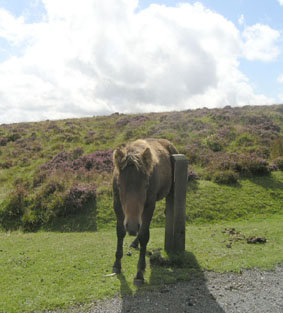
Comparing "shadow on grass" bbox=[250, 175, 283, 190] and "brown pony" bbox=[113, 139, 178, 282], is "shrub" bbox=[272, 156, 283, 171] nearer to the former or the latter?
"shadow on grass" bbox=[250, 175, 283, 190]

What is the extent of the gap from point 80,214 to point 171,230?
563cm

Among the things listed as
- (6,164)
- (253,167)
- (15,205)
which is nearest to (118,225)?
(15,205)

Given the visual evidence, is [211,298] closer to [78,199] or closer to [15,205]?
[78,199]

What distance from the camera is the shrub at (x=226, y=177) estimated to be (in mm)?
13781

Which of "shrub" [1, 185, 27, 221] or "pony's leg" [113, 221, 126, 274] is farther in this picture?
"shrub" [1, 185, 27, 221]

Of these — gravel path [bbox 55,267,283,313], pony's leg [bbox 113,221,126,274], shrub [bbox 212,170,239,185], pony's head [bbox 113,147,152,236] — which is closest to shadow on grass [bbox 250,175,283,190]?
shrub [bbox 212,170,239,185]

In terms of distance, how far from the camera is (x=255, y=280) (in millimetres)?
5543

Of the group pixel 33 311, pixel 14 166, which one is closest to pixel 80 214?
pixel 33 311

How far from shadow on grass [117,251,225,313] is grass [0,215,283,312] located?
30mm

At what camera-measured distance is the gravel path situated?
14.7 feet

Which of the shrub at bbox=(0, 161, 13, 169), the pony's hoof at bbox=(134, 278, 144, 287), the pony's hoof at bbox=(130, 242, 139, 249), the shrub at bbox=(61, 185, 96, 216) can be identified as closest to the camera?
the pony's hoof at bbox=(134, 278, 144, 287)

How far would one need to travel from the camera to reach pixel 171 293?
16.3ft

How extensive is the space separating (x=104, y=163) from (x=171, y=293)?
1291 cm

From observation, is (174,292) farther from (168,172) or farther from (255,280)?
(168,172)
